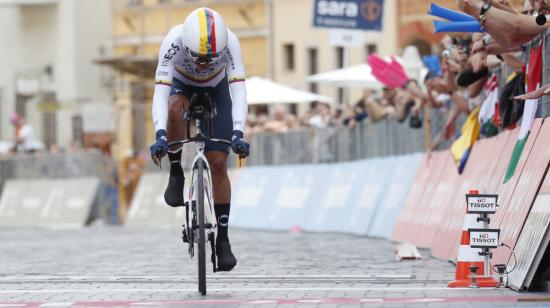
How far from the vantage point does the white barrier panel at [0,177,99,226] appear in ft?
123

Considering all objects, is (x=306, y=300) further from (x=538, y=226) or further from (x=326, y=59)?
(x=326, y=59)

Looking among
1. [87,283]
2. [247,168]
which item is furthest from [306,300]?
[247,168]

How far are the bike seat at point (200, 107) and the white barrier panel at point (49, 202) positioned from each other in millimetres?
25137

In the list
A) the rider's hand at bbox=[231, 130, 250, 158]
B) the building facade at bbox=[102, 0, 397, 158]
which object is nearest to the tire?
the rider's hand at bbox=[231, 130, 250, 158]

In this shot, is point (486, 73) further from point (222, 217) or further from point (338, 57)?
point (338, 57)

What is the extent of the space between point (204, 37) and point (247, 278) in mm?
2440

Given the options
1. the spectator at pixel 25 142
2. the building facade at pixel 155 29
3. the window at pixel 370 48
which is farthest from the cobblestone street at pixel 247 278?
the building facade at pixel 155 29

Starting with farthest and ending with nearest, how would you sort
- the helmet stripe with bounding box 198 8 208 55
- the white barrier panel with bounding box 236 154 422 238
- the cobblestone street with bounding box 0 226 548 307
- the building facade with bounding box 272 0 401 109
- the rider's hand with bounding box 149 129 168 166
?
the building facade with bounding box 272 0 401 109 → the white barrier panel with bounding box 236 154 422 238 → the rider's hand with bounding box 149 129 168 166 → the helmet stripe with bounding box 198 8 208 55 → the cobblestone street with bounding box 0 226 548 307

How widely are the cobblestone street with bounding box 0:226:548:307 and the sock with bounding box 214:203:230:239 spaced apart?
0.38 m

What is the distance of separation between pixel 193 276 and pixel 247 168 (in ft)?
59.3

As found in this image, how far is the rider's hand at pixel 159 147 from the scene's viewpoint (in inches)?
467

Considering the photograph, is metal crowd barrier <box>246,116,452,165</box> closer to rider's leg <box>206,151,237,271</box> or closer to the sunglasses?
rider's leg <box>206,151,237,271</box>

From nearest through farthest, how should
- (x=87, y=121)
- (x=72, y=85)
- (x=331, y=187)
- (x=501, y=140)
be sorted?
(x=501, y=140)
(x=331, y=187)
(x=87, y=121)
(x=72, y=85)

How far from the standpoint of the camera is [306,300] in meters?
10.9
